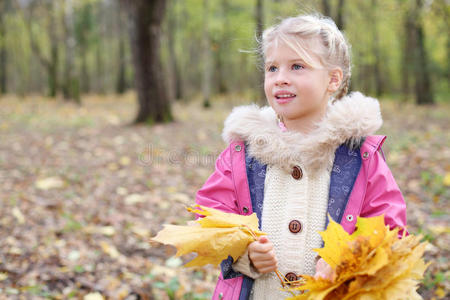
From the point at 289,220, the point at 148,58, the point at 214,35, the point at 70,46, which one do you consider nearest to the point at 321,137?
the point at 289,220

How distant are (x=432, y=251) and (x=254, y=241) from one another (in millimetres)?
2409

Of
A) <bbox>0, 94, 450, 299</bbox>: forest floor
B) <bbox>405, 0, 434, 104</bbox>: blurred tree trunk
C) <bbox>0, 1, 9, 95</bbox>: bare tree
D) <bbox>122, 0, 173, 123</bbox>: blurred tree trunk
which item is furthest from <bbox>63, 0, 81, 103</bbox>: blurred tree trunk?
<bbox>405, 0, 434, 104</bbox>: blurred tree trunk

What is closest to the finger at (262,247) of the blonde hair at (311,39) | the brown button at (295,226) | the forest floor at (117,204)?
the brown button at (295,226)

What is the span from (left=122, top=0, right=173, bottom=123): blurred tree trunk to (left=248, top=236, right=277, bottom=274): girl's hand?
772 cm

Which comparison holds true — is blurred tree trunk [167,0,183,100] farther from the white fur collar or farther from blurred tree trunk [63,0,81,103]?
the white fur collar

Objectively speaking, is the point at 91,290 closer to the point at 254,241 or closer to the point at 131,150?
the point at 254,241

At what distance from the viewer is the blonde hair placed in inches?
61.5

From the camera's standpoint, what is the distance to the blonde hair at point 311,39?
1.56 m

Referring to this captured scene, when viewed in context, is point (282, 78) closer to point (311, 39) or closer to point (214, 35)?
point (311, 39)

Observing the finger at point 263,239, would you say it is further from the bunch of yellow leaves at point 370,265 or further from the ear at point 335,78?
the ear at point 335,78

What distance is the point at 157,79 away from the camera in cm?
877

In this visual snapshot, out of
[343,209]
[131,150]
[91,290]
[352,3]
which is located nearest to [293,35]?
[343,209]

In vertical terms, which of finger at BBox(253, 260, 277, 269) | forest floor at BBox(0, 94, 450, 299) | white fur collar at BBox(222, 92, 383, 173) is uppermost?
white fur collar at BBox(222, 92, 383, 173)

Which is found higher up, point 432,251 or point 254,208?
point 254,208
